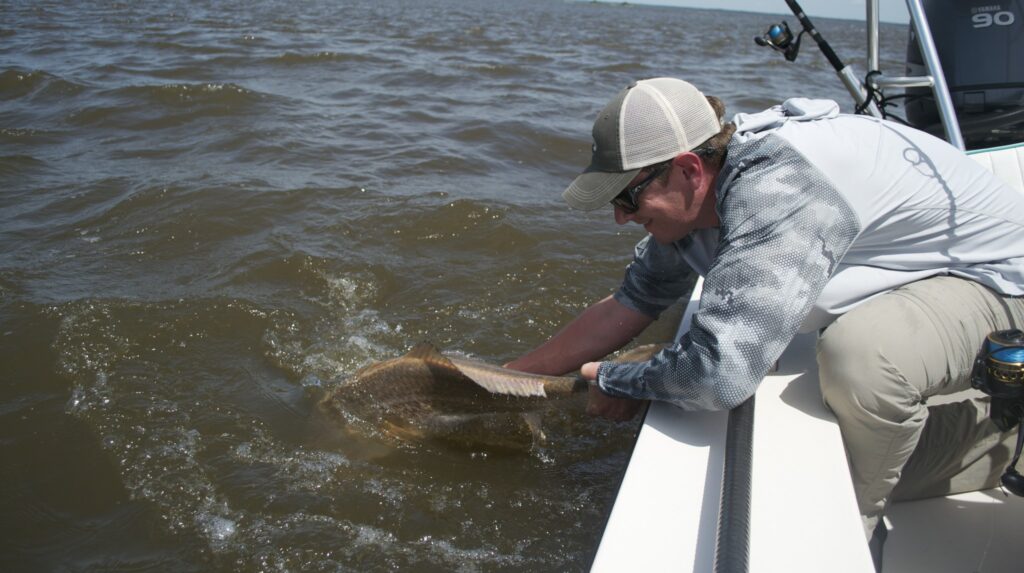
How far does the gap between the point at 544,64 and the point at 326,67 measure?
4.42 meters

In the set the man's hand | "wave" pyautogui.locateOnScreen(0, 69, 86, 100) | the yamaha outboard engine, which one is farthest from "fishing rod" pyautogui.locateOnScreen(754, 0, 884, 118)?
"wave" pyautogui.locateOnScreen(0, 69, 86, 100)

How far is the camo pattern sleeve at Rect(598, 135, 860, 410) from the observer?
204 cm

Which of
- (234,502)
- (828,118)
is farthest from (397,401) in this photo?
(828,118)

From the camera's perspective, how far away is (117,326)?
443cm

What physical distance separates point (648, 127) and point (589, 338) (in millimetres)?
1305

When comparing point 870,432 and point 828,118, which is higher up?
point 828,118

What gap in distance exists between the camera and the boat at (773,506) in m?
1.74

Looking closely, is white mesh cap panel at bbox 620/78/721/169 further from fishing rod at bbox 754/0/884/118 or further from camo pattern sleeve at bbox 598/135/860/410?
fishing rod at bbox 754/0/884/118

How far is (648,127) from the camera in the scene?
7.17 ft

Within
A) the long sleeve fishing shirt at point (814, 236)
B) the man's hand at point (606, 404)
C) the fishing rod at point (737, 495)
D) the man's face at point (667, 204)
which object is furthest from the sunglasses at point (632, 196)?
the fishing rod at point (737, 495)

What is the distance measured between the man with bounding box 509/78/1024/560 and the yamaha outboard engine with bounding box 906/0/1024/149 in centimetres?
164

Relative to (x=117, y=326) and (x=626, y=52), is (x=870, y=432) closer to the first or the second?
(x=117, y=326)

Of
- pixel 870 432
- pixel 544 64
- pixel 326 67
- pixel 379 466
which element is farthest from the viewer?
pixel 544 64

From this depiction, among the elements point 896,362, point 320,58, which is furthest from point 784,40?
point 320,58
